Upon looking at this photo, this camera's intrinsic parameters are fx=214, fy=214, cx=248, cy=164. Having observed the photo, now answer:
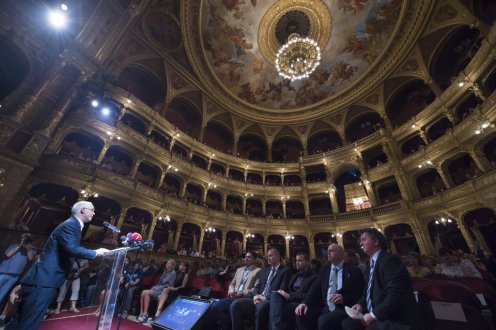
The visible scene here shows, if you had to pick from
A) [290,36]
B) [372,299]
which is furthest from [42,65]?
[290,36]

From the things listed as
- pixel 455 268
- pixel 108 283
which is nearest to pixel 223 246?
pixel 455 268

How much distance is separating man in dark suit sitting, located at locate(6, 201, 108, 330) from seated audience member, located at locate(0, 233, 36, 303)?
350 centimetres

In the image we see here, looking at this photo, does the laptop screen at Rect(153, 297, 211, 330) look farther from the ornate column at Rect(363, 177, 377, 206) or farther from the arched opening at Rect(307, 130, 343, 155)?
the arched opening at Rect(307, 130, 343, 155)

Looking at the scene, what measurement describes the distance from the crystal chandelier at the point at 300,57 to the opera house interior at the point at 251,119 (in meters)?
0.08

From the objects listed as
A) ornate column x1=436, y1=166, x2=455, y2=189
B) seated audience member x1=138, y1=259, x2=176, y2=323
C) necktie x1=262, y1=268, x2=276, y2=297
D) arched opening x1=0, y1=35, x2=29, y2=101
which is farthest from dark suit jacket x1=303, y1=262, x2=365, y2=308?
ornate column x1=436, y1=166, x2=455, y2=189

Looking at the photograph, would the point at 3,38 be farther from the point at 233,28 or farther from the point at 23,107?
the point at 233,28

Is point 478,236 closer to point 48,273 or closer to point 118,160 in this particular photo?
point 48,273

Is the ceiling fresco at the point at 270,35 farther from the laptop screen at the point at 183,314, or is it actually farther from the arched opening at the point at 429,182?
the laptop screen at the point at 183,314

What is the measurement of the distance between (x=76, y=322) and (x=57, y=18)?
9.85 m

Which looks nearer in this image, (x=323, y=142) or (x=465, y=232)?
(x=465, y=232)

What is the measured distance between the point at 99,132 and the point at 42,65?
13.8 feet

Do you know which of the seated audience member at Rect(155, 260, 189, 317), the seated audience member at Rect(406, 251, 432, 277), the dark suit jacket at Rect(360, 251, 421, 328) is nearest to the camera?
the dark suit jacket at Rect(360, 251, 421, 328)

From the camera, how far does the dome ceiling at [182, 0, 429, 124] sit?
48.6ft

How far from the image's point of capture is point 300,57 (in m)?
14.4
